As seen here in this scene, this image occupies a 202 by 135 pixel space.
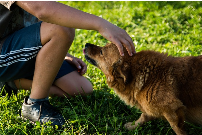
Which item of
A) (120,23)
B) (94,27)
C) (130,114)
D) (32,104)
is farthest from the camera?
(120,23)

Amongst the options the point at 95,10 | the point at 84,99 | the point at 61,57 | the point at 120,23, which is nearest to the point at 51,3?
the point at 61,57

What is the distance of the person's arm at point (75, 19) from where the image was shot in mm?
2512

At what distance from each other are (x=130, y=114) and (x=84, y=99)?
73 centimetres

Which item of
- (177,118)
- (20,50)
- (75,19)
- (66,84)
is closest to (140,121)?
(177,118)

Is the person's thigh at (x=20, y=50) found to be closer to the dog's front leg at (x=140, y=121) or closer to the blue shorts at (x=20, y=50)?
the blue shorts at (x=20, y=50)

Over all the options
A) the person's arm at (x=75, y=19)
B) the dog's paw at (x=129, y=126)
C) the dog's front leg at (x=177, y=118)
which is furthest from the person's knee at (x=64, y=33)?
the dog's front leg at (x=177, y=118)

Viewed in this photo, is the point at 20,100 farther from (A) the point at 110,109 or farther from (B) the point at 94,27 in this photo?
(B) the point at 94,27

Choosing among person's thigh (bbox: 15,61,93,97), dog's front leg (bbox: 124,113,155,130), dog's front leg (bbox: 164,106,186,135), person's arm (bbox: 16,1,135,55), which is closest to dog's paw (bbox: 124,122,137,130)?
dog's front leg (bbox: 124,113,155,130)

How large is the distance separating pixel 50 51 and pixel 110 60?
751mm

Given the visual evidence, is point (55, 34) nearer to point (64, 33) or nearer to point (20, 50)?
point (64, 33)

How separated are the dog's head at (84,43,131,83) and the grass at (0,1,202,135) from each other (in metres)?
0.54

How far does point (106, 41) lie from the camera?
5.56 meters

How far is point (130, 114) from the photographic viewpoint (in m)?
3.56

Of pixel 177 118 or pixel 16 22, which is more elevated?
pixel 16 22
